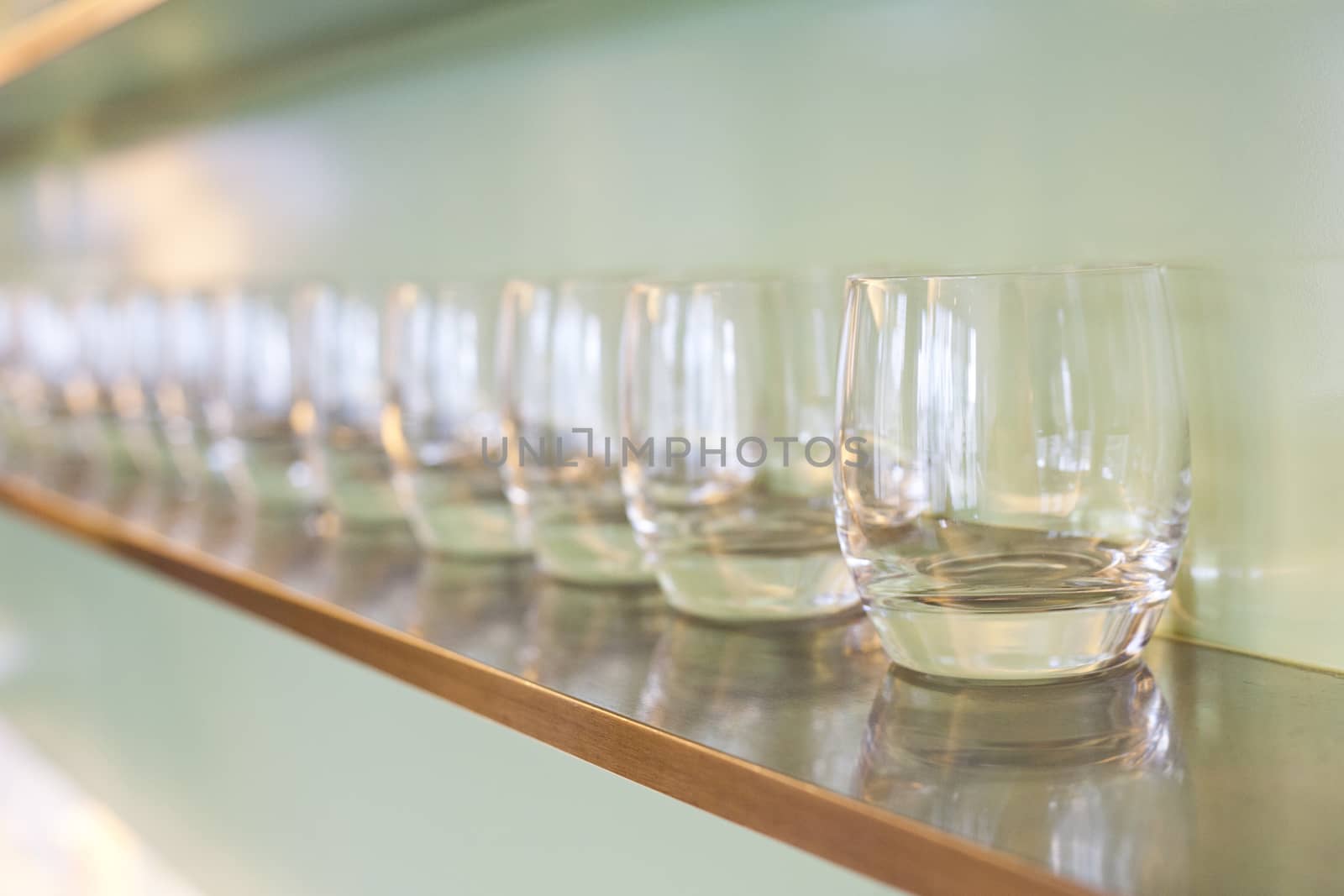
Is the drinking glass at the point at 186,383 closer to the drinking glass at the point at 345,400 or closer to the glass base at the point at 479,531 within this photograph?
the drinking glass at the point at 345,400

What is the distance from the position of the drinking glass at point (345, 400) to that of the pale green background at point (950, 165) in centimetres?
11

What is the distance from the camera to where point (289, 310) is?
90 cm

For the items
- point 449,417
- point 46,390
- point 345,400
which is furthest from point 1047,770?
point 46,390

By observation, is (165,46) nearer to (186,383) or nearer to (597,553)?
(186,383)

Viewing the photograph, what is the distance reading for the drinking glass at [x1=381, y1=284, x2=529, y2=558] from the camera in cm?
70

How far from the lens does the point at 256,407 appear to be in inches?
35.5

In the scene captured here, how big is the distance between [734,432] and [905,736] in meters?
0.18

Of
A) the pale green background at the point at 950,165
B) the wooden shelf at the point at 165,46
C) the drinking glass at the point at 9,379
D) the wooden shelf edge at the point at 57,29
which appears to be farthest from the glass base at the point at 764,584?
the drinking glass at the point at 9,379

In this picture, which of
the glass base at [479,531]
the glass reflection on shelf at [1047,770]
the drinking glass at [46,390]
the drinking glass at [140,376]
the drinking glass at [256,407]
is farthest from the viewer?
the drinking glass at [46,390]

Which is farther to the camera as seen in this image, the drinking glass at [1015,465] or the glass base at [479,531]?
the glass base at [479,531]

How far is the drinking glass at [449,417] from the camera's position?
695 mm

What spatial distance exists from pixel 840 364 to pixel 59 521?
68 cm

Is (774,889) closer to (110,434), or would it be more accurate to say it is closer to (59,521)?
(59,521)

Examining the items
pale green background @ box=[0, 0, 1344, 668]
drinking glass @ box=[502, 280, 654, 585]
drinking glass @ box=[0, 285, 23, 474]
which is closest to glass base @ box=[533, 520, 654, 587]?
drinking glass @ box=[502, 280, 654, 585]
